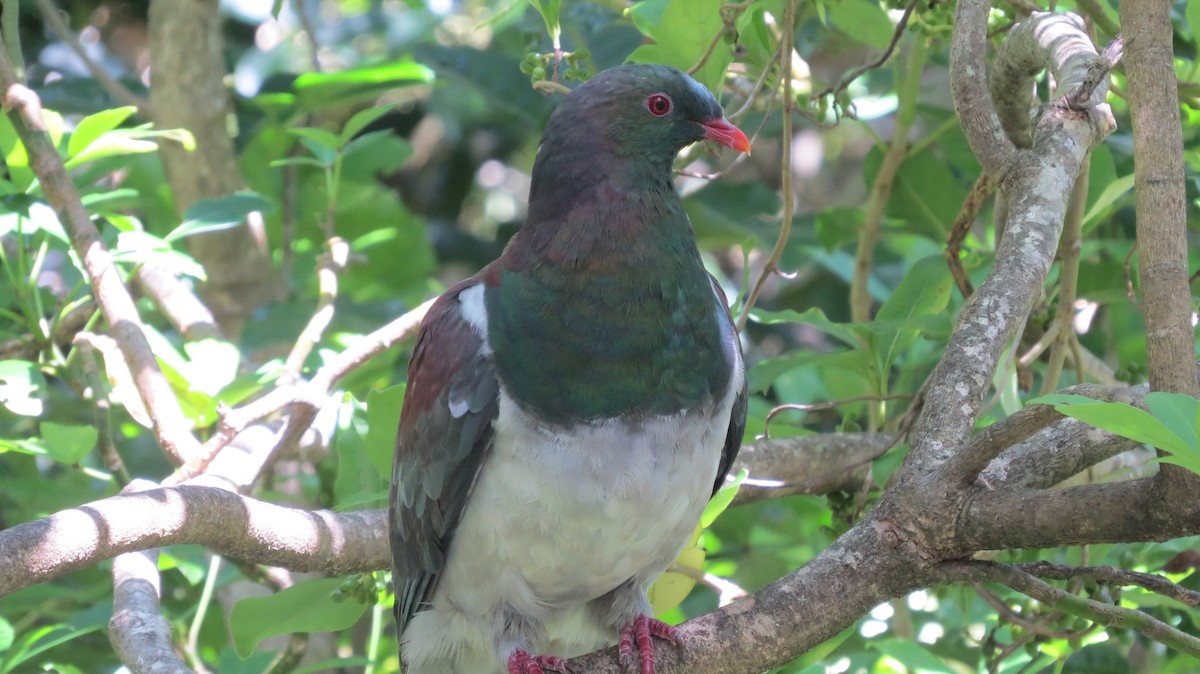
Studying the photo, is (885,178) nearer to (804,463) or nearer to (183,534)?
(804,463)

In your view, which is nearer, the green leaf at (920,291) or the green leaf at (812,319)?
the green leaf at (812,319)

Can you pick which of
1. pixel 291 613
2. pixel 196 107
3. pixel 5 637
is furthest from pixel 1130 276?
pixel 196 107

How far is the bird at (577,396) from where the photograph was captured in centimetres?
202

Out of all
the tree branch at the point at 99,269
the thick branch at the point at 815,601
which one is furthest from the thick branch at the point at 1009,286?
the tree branch at the point at 99,269

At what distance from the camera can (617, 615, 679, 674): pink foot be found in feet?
6.46

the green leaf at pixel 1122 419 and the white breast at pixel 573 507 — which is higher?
the green leaf at pixel 1122 419

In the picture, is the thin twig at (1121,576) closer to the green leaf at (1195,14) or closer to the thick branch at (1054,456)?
the thick branch at (1054,456)

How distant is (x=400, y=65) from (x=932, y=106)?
4.57ft

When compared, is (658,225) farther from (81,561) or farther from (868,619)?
(868,619)

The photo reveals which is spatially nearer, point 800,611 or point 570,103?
point 800,611

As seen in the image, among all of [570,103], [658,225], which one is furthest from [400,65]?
[658,225]

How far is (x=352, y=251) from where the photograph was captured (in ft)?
11.8

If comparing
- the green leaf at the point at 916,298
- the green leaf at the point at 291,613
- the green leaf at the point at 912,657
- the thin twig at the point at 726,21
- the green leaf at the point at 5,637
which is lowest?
the green leaf at the point at 5,637

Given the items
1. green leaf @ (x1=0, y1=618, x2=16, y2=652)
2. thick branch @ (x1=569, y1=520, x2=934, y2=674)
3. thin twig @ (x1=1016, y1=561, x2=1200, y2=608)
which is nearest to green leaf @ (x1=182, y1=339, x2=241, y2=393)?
green leaf @ (x1=0, y1=618, x2=16, y2=652)
